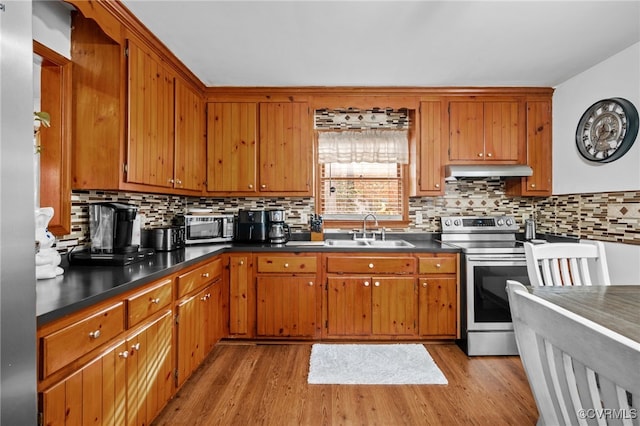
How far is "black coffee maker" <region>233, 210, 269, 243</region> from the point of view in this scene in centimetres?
325

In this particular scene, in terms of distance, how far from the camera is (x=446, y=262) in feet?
9.55

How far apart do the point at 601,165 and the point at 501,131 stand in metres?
0.86

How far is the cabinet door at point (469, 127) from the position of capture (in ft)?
10.7

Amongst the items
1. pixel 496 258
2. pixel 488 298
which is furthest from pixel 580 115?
pixel 488 298

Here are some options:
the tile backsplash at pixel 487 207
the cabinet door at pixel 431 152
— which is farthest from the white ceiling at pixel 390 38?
the tile backsplash at pixel 487 207

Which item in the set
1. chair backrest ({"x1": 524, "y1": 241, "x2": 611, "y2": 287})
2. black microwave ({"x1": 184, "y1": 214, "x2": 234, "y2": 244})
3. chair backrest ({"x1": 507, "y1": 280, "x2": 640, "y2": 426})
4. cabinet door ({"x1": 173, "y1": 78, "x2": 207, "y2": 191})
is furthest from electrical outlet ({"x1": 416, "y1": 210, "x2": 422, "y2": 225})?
chair backrest ({"x1": 507, "y1": 280, "x2": 640, "y2": 426})

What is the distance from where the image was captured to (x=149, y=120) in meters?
2.31

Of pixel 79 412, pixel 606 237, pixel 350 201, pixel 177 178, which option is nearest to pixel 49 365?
pixel 79 412

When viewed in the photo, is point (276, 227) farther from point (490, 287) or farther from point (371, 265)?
point (490, 287)

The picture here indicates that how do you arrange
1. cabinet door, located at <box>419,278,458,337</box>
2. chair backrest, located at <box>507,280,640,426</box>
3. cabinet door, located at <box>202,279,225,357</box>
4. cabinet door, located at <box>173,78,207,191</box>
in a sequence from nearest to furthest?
chair backrest, located at <box>507,280,640,426</box> → cabinet door, located at <box>202,279,225,357</box> → cabinet door, located at <box>173,78,207,191</box> → cabinet door, located at <box>419,278,458,337</box>

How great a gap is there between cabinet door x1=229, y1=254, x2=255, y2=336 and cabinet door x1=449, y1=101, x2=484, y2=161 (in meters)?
2.34

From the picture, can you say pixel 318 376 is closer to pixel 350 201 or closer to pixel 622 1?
pixel 350 201

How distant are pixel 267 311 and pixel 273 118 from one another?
185cm

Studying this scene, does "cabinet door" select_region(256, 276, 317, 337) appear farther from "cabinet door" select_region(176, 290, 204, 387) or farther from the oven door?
the oven door
